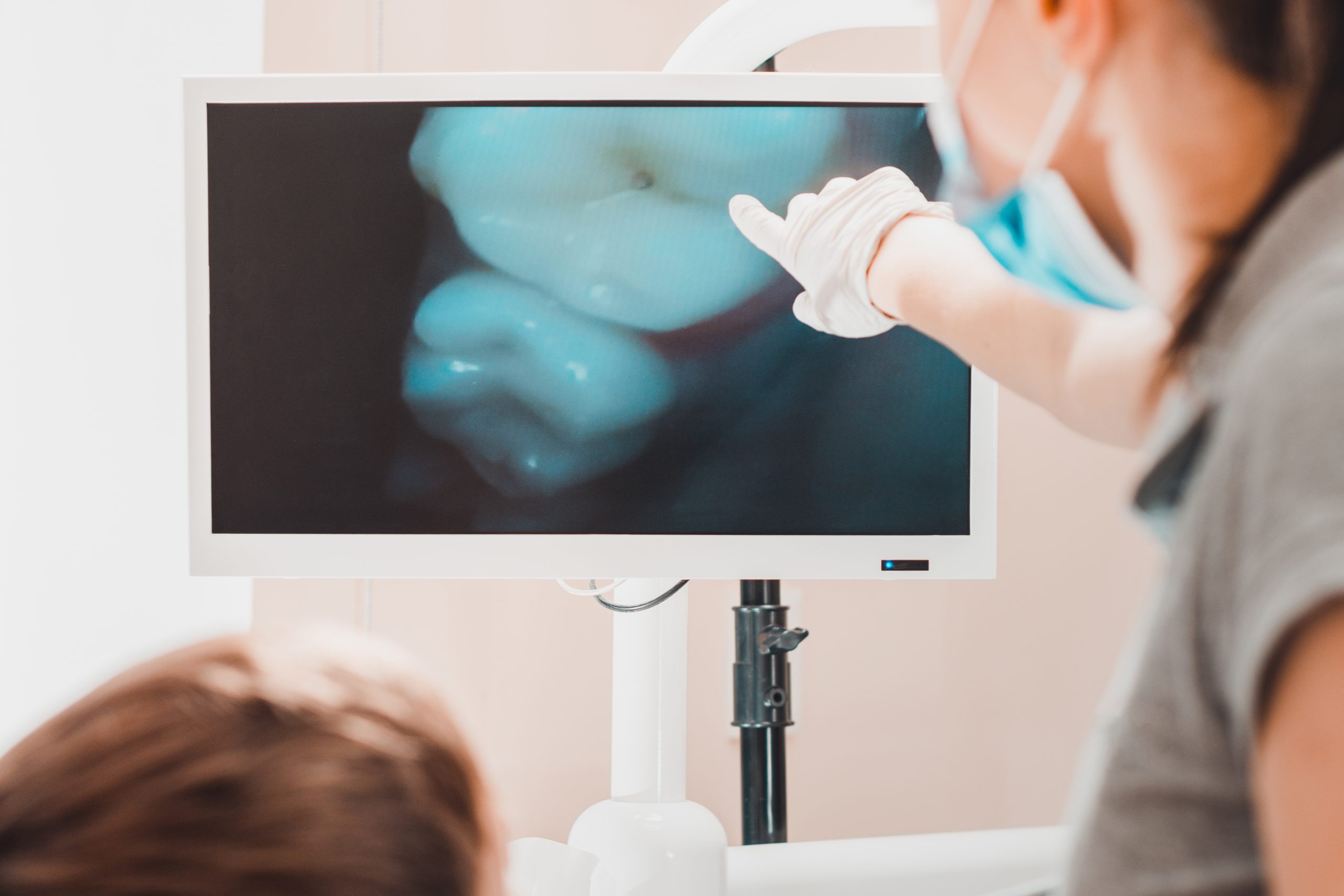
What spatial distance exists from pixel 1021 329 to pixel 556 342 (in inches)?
22.8

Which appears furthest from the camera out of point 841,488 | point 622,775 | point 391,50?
point 391,50

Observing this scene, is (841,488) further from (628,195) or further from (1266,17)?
(1266,17)

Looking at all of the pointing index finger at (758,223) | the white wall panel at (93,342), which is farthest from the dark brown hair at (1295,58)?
the white wall panel at (93,342)

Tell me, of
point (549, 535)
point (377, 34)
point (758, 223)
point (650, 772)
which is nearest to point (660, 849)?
point (650, 772)

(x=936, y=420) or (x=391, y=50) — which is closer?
(x=936, y=420)

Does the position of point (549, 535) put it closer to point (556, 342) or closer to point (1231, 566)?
point (556, 342)

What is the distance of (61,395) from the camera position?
56.2 inches

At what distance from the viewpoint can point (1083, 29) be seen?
1.55ft

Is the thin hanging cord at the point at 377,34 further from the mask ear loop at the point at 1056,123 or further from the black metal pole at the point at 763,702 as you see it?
the mask ear loop at the point at 1056,123

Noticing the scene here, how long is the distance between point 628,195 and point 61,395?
75cm

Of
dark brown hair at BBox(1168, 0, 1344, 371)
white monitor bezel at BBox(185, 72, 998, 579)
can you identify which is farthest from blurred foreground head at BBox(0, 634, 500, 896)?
white monitor bezel at BBox(185, 72, 998, 579)

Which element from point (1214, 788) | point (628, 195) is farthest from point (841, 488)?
point (1214, 788)

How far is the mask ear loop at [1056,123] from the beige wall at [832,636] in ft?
4.40

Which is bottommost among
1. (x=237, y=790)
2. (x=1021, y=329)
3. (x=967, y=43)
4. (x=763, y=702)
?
(x=763, y=702)
